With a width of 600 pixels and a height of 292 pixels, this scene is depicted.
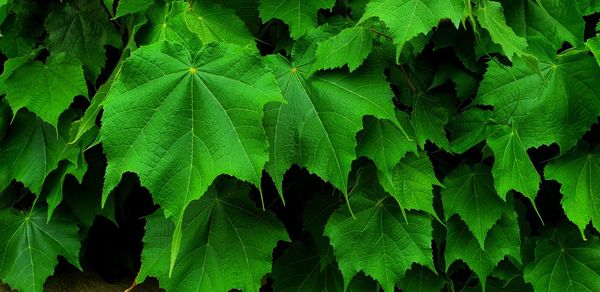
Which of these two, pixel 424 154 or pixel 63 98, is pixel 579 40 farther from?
pixel 63 98

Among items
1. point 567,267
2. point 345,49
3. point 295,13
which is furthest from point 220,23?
point 567,267

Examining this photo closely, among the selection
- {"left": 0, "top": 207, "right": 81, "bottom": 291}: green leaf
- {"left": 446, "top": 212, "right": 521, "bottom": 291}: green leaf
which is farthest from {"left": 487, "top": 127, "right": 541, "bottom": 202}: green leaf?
{"left": 0, "top": 207, "right": 81, "bottom": 291}: green leaf

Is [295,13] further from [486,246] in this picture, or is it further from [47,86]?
[486,246]

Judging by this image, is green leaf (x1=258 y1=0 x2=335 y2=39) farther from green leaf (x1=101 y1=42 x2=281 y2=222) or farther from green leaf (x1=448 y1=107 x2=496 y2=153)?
green leaf (x1=448 y1=107 x2=496 y2=153)

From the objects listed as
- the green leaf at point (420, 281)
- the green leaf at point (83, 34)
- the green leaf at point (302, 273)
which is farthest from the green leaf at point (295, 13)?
the green leaf at point (420, 281)

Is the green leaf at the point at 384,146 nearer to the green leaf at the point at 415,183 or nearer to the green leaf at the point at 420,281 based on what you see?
the green leaf at the point at 415,183

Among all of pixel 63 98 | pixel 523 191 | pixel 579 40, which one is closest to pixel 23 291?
pixel 63 98
